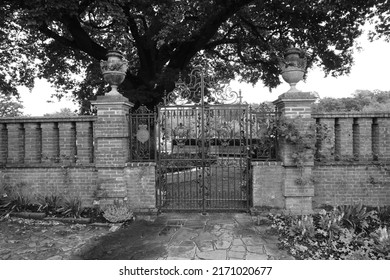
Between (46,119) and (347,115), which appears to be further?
(46,119)

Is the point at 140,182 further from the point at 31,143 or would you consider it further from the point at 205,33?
the point at 205,33

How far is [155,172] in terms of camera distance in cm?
590

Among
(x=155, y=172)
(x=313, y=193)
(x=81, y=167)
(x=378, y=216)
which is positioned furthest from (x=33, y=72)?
(x=378, y=216)

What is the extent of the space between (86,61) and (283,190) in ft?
37.4

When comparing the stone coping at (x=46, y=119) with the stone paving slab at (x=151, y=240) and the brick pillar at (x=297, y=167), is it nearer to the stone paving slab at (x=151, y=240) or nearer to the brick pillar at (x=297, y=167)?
the stone paving slab at (x=151, y=240)

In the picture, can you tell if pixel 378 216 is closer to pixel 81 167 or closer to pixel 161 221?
pixel 161 221

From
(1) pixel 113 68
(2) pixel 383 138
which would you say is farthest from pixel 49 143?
(2) pixel 383 138

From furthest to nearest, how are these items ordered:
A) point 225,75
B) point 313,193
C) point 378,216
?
point 225,75 → point 313,193 → point 378,216

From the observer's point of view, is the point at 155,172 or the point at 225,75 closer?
the point at 155,172

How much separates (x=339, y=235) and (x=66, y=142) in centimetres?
593

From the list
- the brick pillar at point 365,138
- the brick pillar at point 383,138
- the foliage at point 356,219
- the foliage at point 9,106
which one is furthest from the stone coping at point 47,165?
the foliage at point 9,106

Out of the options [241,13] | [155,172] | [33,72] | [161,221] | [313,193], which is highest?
[241,13]

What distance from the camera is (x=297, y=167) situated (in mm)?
5547

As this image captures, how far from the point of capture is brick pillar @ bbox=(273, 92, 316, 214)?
5488 mm
